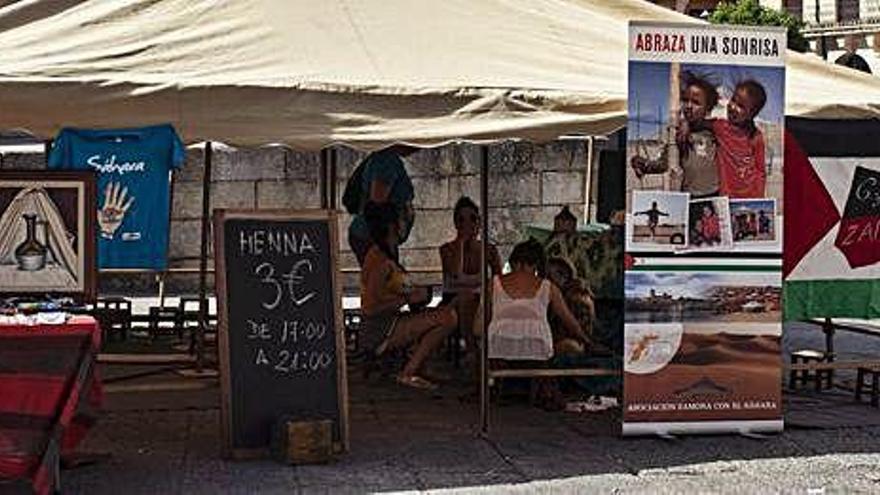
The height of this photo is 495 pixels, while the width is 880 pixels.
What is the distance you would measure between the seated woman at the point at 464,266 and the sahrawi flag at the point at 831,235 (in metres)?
2.26

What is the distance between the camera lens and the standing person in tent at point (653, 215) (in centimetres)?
824

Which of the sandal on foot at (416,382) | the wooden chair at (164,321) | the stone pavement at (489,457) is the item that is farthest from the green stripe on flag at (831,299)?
the wooden chair at (164,321)

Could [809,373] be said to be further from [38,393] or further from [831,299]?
[38,393]

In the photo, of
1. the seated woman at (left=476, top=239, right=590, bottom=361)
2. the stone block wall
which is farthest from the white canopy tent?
the stone block wall

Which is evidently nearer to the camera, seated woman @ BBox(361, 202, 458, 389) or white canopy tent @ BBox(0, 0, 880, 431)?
white canopy tent @ BBox(0, 0, 880, 431)

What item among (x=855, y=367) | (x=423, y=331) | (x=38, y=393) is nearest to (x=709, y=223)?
(x=855, y=367)

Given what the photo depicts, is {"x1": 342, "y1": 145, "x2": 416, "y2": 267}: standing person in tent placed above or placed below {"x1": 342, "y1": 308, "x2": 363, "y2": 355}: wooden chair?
above

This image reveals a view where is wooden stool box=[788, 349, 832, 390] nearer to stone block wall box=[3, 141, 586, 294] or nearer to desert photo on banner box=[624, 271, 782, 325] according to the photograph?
desert photo on banner box=[624, 271, 782, 325]

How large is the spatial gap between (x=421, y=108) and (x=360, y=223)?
13.0ft

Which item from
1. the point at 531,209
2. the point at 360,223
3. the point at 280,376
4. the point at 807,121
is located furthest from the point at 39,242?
the point at 531,209

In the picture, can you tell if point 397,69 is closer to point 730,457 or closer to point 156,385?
point 730,457

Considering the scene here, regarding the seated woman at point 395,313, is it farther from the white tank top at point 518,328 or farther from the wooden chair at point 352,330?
the white tank top at point 518,328

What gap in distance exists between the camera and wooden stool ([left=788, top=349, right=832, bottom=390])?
34.0 feet

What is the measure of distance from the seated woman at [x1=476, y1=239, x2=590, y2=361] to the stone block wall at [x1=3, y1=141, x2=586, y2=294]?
9097mm
